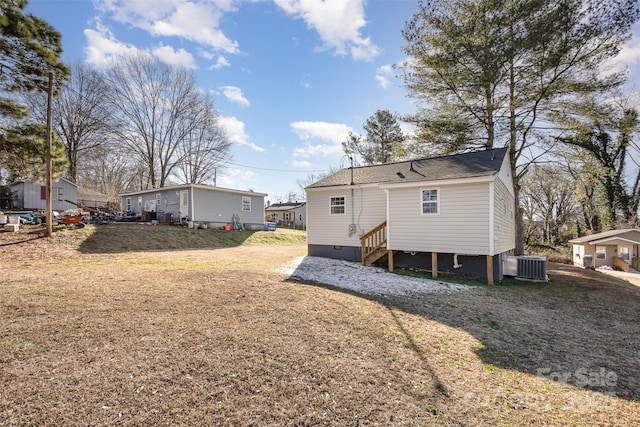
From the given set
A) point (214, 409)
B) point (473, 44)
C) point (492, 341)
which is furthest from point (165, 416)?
point (473, 44)

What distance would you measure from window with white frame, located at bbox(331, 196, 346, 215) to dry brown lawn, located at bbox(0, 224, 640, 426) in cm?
606

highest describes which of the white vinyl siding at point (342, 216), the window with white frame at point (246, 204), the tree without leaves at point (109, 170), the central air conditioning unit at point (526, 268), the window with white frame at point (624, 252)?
the tree without leaves at point (109, 170)

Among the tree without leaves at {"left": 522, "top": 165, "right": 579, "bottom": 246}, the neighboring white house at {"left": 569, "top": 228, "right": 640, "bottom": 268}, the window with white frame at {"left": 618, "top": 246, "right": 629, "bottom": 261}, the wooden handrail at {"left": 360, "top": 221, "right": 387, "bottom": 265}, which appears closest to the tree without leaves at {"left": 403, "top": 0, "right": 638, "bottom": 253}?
the wooden handrail at {"left": 360, "top": 221, "right": 387, "bottom": 265}

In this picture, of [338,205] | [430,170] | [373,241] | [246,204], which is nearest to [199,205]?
[246,204]

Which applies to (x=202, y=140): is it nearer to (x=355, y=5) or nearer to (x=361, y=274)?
(x=355, y=5)

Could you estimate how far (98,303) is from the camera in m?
5.16

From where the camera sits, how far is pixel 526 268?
10875 millimetres

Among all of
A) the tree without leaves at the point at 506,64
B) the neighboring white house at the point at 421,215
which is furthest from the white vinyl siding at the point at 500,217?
the tree without leaves at the point at 506,64

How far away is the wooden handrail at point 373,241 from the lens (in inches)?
453

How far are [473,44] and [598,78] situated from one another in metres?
5.51

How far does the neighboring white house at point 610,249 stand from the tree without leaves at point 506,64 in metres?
10.3

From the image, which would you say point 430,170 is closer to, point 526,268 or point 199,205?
point 526,268

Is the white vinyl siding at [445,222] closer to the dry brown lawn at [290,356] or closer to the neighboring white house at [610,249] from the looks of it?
the dry brown lawn at [290,356]

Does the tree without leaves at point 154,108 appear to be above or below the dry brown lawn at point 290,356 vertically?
above
